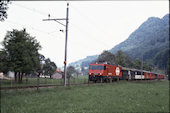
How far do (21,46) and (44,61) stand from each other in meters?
12.7

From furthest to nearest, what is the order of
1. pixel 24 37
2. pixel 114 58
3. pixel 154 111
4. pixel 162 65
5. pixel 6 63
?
pixel 162 65
pixel 114 58
pixel 24 37
pixel 6 63
pixel 154 111

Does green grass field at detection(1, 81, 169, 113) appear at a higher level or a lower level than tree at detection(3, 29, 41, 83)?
lower

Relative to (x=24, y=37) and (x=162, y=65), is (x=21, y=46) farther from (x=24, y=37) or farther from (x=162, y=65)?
(x=162, y=65)

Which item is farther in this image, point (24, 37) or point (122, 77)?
point (122, 77)

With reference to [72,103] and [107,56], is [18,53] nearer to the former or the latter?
[72,103]

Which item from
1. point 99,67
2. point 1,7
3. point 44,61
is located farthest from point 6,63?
point 1,7

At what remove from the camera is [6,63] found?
26.5 meters

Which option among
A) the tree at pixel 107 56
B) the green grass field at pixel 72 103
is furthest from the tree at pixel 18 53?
the tree at pixel 107 56

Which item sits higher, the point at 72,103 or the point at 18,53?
the point at 18,53

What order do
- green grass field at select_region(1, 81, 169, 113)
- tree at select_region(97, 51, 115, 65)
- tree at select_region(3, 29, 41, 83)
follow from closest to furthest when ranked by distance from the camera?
green grass field at select_region(1, 81, 169, 113) < tree at select_region(3, 29, 41, 83) < tree at select_region(97, 51, 115, 65)

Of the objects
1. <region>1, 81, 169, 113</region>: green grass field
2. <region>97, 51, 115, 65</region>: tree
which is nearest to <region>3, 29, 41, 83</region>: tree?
<region>1, 81, 169, 113</region>: green grass field

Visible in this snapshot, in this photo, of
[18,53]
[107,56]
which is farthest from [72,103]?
[107,56]

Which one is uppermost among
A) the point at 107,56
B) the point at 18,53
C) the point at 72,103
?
the point at 107,56

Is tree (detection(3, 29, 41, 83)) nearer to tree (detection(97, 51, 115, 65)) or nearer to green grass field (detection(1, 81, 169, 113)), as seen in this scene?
green grass field (detection(1, 81, 169, 113))
